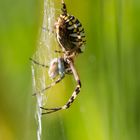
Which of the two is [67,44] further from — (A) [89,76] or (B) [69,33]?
(A) [89,76]

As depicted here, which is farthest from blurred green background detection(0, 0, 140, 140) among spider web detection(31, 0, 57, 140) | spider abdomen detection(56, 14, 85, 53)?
spider abdomen detection(56, 14, 85, 53)

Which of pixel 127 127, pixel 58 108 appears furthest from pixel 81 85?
pixel 127 127

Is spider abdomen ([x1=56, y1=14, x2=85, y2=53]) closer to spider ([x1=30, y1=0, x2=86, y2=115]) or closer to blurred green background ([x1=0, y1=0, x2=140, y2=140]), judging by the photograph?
spider ([x1=30, y1=0, x2=86, y2=115])

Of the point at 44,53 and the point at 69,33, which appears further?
the point at 44,53

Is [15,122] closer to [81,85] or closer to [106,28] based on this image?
[81,85]

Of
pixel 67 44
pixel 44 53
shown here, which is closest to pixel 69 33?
pixel 67 44

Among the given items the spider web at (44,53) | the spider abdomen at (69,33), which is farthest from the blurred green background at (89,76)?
the spider abdomen at (69,33)

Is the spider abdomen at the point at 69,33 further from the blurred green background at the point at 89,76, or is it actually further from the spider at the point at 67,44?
the blurred green background at the point at 89,76
